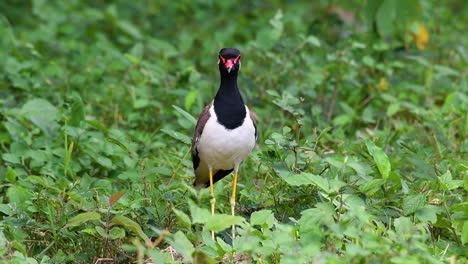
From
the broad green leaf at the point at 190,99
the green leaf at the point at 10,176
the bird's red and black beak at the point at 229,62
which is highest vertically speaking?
the bird's red and black beak at the point at 229,62

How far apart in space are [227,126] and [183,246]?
1189 millimetres

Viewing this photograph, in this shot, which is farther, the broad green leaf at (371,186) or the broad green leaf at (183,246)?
the broad green leaf at (371,186)

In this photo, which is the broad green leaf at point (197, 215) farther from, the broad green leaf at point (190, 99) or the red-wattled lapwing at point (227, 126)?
the broad green leaf at point (190, 99)

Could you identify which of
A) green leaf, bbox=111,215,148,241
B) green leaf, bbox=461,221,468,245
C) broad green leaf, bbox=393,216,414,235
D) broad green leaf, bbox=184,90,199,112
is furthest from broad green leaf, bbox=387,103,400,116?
green leaf, bbox=111,215,148,241

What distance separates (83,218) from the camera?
16.5ft

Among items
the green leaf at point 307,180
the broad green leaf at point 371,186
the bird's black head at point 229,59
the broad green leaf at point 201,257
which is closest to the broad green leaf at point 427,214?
the broad green leaf at point 371,186

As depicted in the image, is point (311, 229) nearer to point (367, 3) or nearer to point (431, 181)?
point (431, 181)

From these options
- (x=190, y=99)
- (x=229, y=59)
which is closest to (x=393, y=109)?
(x=190, y=99)

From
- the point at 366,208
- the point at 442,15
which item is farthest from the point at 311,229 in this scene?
the point at 442,15

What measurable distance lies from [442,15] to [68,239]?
5854 mm

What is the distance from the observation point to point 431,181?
5859mm

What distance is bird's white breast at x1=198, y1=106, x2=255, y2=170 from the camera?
18.4ft

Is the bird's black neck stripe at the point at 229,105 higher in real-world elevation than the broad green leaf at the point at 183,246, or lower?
higher

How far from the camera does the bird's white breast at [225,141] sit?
5598 mm
